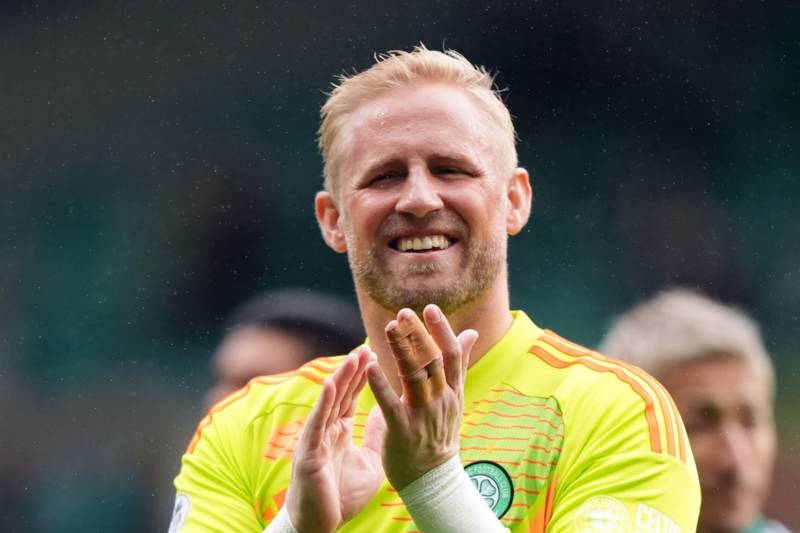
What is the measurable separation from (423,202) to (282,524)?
2.28ft

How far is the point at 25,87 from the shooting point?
7.75m

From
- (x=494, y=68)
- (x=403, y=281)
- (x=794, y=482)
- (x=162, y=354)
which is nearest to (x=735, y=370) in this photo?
(x=794, y=482)

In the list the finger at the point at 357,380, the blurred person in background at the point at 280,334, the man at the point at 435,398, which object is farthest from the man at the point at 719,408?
the finger at the point at 357,380

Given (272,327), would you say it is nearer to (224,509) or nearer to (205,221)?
(205,221)

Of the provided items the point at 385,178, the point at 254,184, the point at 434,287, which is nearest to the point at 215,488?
the point at 434,287

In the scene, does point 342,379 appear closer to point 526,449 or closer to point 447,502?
point 447,502

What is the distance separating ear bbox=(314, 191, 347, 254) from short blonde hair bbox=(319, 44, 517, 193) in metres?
0.04

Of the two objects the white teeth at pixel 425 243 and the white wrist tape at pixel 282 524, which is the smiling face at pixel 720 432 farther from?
the white wrist tape at pixel 282 524

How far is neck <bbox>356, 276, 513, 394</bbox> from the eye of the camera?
242 cm

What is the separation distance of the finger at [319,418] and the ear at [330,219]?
655 millimetres

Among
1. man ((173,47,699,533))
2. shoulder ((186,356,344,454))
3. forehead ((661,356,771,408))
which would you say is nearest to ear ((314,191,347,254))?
man ((173,47,699,533))

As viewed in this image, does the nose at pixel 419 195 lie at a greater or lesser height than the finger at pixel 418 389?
greater

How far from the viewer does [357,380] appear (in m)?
2.11

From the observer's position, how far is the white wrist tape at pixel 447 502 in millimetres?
1968
